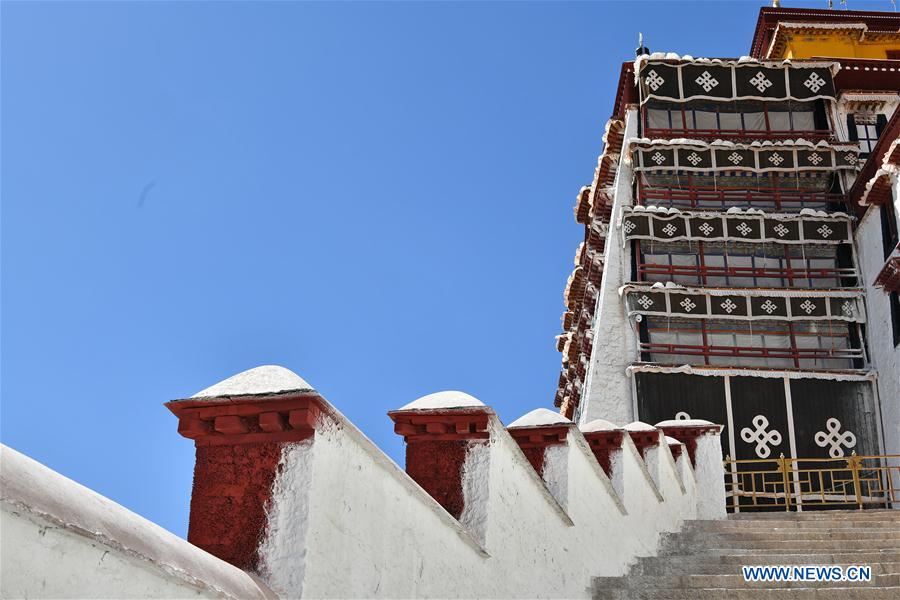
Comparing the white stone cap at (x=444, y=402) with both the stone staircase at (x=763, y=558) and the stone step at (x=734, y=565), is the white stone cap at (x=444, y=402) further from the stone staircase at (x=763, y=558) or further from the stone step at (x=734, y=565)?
the stone step at (x=734, y=565)

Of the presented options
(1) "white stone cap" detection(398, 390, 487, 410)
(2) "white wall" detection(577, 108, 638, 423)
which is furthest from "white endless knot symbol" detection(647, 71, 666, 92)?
(1) "white stone cap" detection(398, 390, 487, 410)

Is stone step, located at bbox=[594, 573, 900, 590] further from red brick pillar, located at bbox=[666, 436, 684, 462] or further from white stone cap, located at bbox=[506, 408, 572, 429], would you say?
red brick pillar, located at bbox=[666, 436, 684, 462]

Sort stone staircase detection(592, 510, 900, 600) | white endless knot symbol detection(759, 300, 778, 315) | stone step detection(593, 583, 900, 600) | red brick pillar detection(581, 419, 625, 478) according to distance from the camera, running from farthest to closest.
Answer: white endless knot symbol detection(759, 300, 778, 315) < red brick pillar detection(581, 419, 625, 478) < stone staircase detection(592, 510, 900, 600) < stone step detection(593, 583, 900, 600)

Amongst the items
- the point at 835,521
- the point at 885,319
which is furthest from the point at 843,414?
the point at 835,521

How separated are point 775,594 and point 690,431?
724 centimetres

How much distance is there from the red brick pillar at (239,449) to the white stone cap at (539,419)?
4.07 metres

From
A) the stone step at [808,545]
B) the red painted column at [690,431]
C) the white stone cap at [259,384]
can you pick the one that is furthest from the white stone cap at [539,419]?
the red painted column at [690,431]

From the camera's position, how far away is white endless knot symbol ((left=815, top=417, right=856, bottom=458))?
22234mm

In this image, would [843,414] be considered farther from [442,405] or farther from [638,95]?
[442,405]

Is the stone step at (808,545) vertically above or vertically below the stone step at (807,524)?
below

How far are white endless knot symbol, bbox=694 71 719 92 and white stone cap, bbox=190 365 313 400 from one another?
23591mm

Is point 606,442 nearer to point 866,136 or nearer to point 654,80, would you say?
point 654,80

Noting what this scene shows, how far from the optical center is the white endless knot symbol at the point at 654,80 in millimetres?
25859

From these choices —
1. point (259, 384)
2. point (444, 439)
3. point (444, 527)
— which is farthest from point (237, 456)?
point (444, 439)
